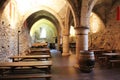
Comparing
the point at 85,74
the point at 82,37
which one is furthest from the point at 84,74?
the point at 82,37

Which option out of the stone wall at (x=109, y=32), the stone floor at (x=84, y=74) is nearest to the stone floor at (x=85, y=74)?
the stone floor at (x=84, y=74)

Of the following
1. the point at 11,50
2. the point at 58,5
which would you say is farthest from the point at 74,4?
the point at 58,5

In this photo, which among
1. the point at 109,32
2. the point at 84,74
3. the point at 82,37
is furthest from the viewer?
the point at 109,32

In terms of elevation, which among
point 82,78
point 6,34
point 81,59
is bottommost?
point 82,78

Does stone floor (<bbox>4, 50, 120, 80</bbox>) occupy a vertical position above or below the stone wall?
below

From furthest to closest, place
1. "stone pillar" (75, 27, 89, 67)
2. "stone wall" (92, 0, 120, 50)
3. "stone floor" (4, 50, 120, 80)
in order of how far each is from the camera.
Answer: "stone wall" (92, 0, 120, 50) → "stone pillar" (75, 27, 89, 67) → "stone floor" (4, 50, 120, 80)

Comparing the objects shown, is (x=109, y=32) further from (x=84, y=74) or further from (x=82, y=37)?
(x=84, y=74)

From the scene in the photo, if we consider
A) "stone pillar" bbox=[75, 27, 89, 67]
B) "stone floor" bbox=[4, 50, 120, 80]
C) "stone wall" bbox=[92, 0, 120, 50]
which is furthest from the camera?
"stone wall" bbox=[92, 0, 120, 50]

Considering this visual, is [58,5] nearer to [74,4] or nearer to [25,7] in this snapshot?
[25,7]

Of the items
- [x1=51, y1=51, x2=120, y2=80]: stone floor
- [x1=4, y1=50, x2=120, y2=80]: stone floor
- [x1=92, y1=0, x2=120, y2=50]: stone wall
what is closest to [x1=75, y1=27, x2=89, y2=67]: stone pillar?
[x1=4, y1=50, x2=120, y2=80]: stone floor

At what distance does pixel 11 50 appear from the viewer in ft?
39.5

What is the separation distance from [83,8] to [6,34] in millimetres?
4395

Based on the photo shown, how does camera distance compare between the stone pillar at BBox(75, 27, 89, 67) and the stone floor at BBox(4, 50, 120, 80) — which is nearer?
the stone floor at BBox(4, 50, 120, 80)

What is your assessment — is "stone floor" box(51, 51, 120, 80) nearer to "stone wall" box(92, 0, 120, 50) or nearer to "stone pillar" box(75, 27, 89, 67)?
"stone pillar" box(75, 27, 89, 67)
